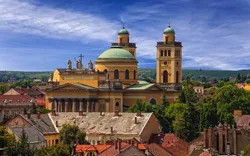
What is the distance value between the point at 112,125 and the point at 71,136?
10185 mm

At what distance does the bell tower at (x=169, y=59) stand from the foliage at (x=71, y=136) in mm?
76041

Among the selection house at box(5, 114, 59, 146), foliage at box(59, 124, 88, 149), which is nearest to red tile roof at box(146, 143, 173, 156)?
foliage at box(59, 124, 88, 149)

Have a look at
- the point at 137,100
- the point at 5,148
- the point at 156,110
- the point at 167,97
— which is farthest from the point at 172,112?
the point at 5,148

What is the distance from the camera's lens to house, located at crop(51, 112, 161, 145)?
86.8m

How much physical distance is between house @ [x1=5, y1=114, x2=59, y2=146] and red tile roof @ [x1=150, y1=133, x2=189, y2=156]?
39.5ft

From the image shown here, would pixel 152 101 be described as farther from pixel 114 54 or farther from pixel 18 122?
pixel 18 122

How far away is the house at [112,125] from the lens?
285ft

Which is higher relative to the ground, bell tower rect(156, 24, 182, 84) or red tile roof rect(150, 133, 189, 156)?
bell tower rect(156, 24, 182, 84)

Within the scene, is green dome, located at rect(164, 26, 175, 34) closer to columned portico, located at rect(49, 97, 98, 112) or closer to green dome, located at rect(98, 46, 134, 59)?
green dome, located at rect(98, 46, 134, 59)

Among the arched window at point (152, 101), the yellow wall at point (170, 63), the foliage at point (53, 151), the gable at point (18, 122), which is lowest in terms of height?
the foliage at point (53, 151)

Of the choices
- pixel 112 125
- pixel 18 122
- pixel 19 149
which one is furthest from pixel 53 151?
pixel 112 125

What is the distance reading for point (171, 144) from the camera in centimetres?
8212

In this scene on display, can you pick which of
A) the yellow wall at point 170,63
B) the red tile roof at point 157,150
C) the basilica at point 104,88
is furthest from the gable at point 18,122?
the yellow wall at point 170,63

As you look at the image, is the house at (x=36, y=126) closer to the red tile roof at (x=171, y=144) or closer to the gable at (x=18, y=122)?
the gable at (x=18, y=122)
